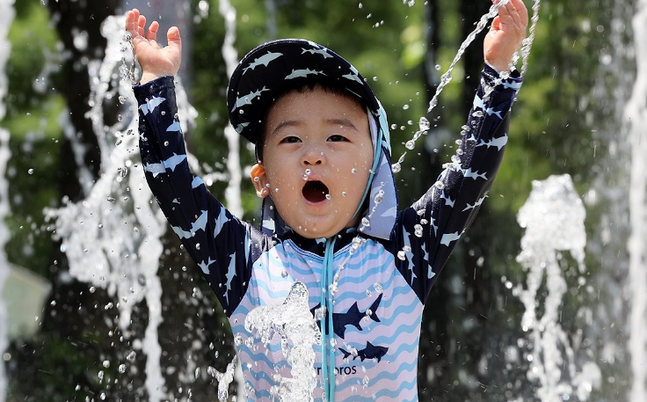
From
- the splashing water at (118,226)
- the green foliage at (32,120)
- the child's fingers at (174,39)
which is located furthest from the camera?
the green foliage at (32,120)

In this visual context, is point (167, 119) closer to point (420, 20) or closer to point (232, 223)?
point (232, 223)

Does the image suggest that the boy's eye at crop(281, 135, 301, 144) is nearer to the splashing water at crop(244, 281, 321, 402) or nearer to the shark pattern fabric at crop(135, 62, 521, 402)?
the shark pattern fabric at crop(135, 62, 521, 402)

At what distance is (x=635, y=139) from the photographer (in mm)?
7398

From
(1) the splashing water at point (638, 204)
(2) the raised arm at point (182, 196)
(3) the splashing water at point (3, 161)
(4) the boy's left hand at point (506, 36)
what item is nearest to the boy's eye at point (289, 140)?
(2) the raised arm at point (182, 196)

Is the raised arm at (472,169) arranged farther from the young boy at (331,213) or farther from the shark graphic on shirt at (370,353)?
the shark graphic on shirt at (370,353)

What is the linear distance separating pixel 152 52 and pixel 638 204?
5559mm

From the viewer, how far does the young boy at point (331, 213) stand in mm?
2334

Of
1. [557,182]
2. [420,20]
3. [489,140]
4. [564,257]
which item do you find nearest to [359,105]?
[489,140]

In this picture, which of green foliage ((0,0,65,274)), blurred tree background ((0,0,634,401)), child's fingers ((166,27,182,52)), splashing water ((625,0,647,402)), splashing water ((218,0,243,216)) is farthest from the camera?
green foliage ((0,0,65,274))

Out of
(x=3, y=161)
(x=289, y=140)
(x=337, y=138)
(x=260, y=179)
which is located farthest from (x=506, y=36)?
(x=3, y=161)

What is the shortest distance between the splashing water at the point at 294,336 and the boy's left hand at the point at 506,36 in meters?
0.73

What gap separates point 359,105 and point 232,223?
17.2 inches

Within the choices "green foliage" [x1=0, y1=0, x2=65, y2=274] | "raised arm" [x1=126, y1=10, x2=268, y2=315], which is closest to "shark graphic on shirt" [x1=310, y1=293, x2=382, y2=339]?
"raised arm" [x1=126, y1=10, x2=268, y2=315]

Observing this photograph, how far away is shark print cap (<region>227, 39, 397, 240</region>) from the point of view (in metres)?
2.48
